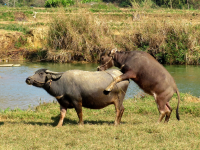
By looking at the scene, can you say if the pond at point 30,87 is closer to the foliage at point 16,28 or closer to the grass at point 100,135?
the grass at point 100,135

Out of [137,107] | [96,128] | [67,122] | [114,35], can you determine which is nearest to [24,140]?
[96,128]

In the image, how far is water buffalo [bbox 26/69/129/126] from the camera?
7.48 metres

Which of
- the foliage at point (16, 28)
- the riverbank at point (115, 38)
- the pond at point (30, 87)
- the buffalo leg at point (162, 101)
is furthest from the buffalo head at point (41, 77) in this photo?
the foliage at point (16, 28)

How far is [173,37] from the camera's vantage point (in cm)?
2319

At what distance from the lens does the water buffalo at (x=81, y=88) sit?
7.48 m

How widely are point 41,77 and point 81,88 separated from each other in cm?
106

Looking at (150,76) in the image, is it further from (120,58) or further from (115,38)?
(115,38)

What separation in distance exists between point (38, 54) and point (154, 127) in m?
21.4

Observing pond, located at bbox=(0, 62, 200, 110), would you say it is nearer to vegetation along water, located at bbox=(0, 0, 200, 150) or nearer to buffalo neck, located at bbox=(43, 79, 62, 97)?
vegetation along water, located at bbox=(0, 0, 200, 150)

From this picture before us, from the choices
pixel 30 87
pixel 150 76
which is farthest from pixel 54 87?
pixel 30 87

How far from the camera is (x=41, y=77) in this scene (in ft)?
25.2

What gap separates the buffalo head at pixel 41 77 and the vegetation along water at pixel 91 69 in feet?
3.37

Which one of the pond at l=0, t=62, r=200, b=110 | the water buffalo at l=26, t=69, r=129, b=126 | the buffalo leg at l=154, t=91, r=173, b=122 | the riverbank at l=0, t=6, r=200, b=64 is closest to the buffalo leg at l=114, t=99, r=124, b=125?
the water buffalo at l=26, t=69, r=129, b=126

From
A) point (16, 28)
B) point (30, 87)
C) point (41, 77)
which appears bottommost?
point (30, 87)
